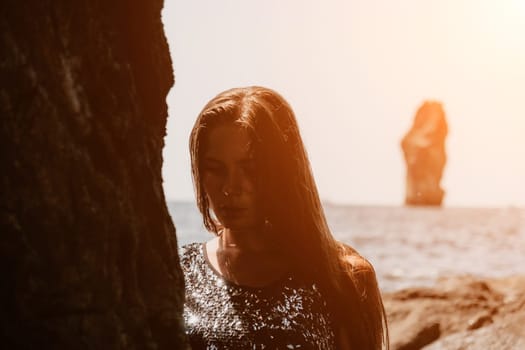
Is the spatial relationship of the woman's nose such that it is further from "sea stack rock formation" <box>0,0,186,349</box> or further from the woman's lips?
"sea stack rock formation" <box>0,0,186,349</box>

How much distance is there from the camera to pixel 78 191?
158cm

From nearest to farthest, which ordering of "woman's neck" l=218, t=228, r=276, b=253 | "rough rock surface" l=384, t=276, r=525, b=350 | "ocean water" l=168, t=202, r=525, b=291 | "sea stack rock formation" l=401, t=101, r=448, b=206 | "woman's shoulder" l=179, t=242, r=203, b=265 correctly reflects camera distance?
"woman's neck" l=218, t=228, r=276, b=253, "woman's shoulder" l=179, t=242, r=203, b=265, "rough rock surface" l=384, t=276, r=525, b=350, "ocean water" l=168, t=202, r=525, b=291, "sea stack rock formation" l=401, t=101, r=448, b=206

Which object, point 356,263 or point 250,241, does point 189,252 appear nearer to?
point 250,241

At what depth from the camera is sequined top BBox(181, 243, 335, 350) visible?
2.74m

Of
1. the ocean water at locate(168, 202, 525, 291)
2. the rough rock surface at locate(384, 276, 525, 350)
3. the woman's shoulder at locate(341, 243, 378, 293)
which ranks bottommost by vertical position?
the ocean water at locate(168, 202, 525, 291)

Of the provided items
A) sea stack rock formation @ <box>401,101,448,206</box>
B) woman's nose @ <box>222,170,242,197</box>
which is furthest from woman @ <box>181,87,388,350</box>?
sea stack rock formation @ <box>401,101,448,206</box>

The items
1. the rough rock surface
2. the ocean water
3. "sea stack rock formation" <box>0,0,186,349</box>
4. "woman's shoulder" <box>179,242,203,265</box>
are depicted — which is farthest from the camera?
the ocean water

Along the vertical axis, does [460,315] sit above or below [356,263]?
below

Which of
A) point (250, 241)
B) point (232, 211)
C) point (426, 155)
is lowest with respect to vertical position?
point (250, 241)

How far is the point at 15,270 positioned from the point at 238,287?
1.49 m

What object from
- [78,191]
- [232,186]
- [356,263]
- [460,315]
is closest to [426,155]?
[460,315]

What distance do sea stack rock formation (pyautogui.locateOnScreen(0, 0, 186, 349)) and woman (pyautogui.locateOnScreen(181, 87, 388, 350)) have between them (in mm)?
951

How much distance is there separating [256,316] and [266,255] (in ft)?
1.07

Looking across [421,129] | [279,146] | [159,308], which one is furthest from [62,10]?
[421,129]
